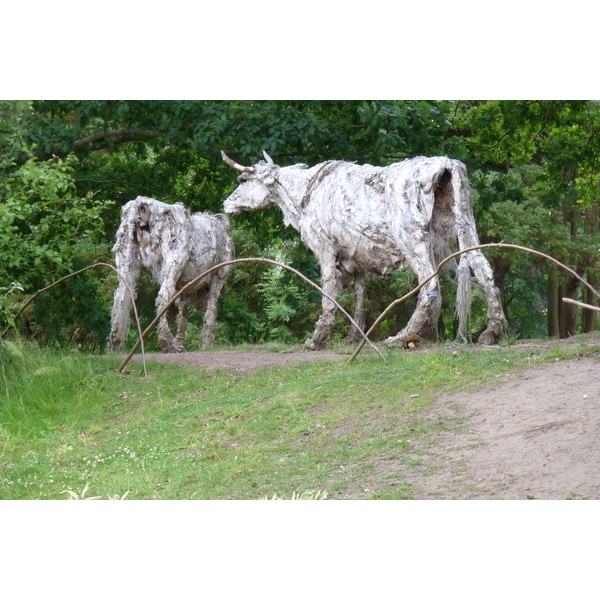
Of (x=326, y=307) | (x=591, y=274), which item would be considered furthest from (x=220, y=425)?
(x=591, y=274)

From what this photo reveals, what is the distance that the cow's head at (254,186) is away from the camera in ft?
41.3

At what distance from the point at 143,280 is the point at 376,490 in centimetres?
1010

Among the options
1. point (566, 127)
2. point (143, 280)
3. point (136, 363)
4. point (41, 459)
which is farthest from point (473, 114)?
point (41, 459)

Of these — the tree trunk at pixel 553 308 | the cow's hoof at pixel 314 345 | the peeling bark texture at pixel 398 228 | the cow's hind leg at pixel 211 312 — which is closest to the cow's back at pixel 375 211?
the peeling bark texture at pixel 398 228

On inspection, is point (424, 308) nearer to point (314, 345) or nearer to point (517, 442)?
point (314, 345)

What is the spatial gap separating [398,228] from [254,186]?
288 centimetres

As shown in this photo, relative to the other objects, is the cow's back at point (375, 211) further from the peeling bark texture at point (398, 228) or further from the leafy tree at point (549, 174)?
the leafy tree at point (549, 174)

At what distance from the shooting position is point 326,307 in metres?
11.2

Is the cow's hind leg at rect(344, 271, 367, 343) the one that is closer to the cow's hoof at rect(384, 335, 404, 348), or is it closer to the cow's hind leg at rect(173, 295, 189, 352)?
the cow's hoof at rect(384, 335, 404, 348)

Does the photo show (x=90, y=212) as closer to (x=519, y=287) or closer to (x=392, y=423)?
(x=392, y=423)

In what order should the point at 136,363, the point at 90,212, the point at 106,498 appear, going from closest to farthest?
the point at 106,498, the point at 136,363, the point at 90,212

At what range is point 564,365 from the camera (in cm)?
838

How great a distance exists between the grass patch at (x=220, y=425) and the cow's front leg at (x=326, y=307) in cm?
123

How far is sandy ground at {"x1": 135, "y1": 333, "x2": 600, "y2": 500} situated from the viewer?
6.24 meters
